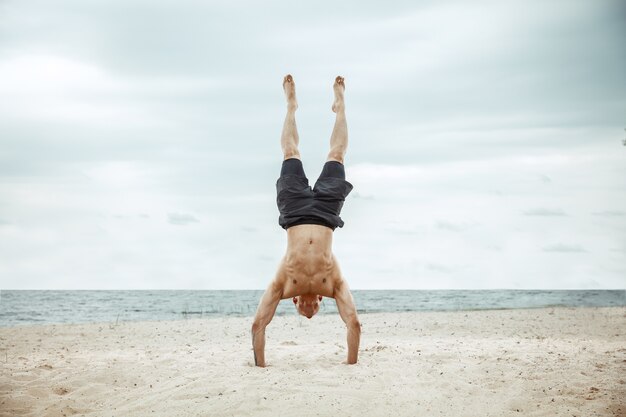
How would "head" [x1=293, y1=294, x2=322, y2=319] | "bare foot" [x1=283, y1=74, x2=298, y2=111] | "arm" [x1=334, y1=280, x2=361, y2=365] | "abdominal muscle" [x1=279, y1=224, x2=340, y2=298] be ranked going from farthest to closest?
"bare foot" [x1=283, y1=74, x2=298, y2=111]
"head" [x1=293, y1=294, x2=322, y2=319]
"arm" [x1=334, y1=280, x2=361, y2=365]
"abdominal muscle" [x1=279, y1=224, x2=340, y2=298]

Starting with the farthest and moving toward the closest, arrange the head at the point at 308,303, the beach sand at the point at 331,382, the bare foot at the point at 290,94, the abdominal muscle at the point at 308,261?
the bare foot at the point at 290,94
the head at the point at 308,303
the abdominal muscle at the point at 308,261
the beach sand at the point at 331,382

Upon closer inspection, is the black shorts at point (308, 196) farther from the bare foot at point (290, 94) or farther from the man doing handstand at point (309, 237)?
the bare foot at point (290, 94)

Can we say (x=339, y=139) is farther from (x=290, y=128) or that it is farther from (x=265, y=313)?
(x=265, y=313)

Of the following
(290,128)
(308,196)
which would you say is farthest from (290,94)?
(308,196)

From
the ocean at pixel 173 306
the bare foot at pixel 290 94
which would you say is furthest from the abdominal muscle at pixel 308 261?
the ocean at pixel 173 306

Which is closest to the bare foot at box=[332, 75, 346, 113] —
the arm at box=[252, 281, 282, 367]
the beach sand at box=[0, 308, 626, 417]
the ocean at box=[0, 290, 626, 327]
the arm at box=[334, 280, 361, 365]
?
the arm at box=[334, 280, 361, 365]

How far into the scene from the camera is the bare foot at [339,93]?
7641 millimetres

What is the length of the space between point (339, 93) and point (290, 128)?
98 cm

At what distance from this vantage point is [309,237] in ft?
22.0

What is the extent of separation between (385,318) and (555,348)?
8.74 metres

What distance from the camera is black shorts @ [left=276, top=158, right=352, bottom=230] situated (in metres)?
6.75

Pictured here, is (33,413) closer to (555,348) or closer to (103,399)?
(103,399)

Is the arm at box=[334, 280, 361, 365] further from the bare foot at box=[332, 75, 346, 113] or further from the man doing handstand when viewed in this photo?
the bare foot at box=[332, 75, 346, 113]

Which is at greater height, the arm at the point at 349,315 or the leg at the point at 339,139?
the leg at the point at 339,139
